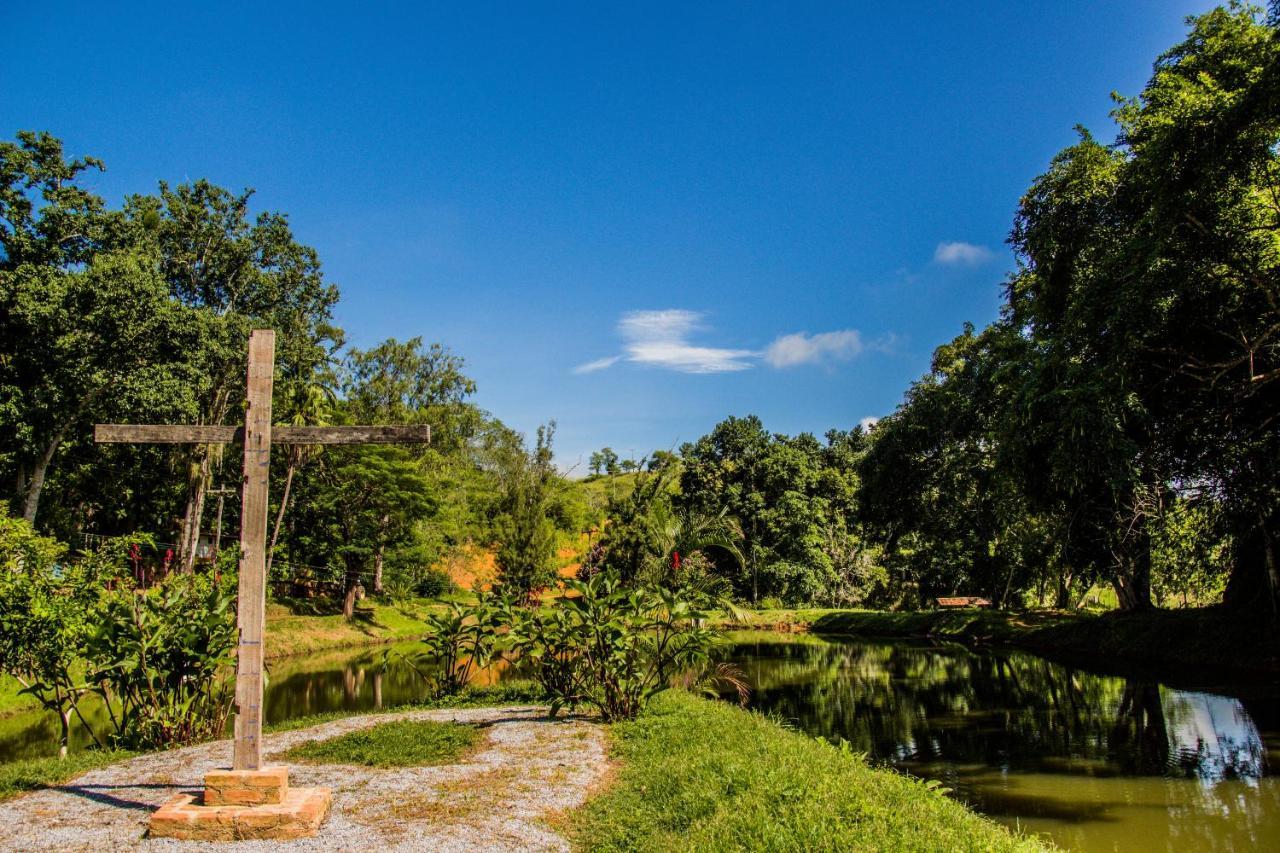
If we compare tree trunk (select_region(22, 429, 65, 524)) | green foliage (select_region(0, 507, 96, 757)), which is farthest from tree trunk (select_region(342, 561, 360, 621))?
green foliage (select_region(0, 507, 96, 757))

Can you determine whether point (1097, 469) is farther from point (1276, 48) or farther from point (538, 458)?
point (538, 458)

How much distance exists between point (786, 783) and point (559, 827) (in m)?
1.76

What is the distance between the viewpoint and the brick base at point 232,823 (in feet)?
16.4

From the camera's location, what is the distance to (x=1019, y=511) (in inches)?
954

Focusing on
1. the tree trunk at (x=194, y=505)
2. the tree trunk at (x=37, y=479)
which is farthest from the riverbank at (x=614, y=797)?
the tree trunk at (x=194, y=505)

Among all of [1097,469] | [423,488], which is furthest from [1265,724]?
[423,488]

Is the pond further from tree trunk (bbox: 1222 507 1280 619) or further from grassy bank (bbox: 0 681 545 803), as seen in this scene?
grassy bank (bbox: 0 681 545 803)

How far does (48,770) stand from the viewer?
6832 mm

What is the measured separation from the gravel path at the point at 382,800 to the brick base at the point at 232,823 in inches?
3.4

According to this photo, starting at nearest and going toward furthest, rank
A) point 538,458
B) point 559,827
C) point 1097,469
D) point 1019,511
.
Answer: point 559,827, point 1097,469, point 538,458, point 1019,511

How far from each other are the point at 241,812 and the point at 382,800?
3.59 feet

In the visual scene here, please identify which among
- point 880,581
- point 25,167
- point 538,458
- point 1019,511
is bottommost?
point 880,581

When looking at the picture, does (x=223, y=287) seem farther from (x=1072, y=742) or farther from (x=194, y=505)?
(x=1072, y=742)

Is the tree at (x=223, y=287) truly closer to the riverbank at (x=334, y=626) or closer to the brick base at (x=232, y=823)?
the riverbank at (x=334, y=626)
